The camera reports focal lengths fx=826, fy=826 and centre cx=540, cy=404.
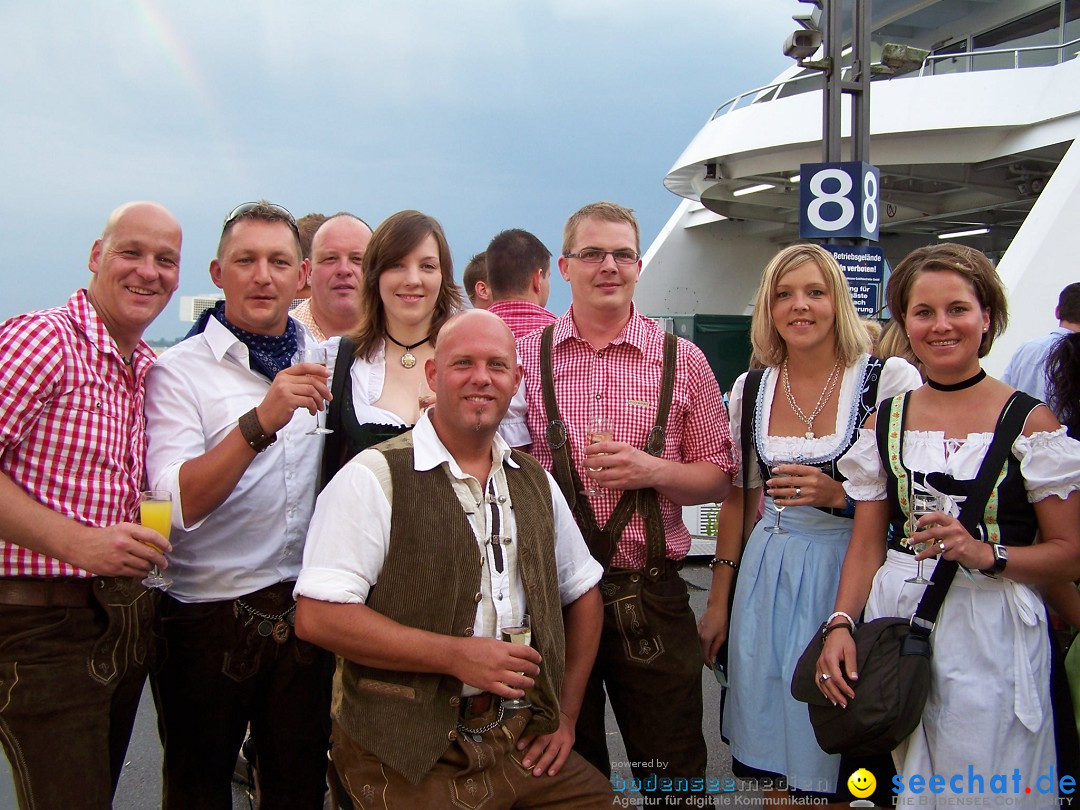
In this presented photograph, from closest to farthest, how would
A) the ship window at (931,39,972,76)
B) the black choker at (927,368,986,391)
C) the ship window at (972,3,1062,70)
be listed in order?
the black choker at (927,368,986,391)
the ship window at (931,39,972,76)
the ship window at (972,3,1062,70)

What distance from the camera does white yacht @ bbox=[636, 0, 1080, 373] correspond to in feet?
40.5

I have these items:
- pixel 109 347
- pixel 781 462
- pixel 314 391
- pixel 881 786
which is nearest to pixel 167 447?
pixel 109 347

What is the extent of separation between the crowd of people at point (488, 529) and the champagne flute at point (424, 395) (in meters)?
0.02

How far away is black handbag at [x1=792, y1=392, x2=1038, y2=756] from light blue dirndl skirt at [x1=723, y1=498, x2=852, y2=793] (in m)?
0.28

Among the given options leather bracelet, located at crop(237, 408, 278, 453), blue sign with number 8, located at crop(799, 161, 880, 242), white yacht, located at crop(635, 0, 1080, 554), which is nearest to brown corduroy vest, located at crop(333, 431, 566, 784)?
leather bracelet, located at crop(237, 408, 278, 453)

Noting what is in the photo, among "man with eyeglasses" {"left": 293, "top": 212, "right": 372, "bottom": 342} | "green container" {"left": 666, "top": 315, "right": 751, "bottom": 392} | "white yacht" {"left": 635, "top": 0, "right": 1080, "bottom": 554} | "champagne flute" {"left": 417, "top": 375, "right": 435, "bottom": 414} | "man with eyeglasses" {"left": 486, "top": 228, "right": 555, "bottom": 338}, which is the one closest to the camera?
"champagne flute" {"left": 417, "top": 375, "right": 435, "bottom": 414}

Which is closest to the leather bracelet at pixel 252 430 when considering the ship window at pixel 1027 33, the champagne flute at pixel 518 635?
the champagne flute at pixel 518 635

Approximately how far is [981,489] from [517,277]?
9.56 feet

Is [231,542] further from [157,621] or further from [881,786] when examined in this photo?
[881,786]

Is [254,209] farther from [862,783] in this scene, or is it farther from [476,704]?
[862,783]

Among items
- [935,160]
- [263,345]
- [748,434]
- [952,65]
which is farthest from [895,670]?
[952,65]

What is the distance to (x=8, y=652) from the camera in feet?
7.04

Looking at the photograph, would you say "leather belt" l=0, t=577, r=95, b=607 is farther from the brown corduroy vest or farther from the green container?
the green container

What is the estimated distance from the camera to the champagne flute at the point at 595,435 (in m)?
2.70
